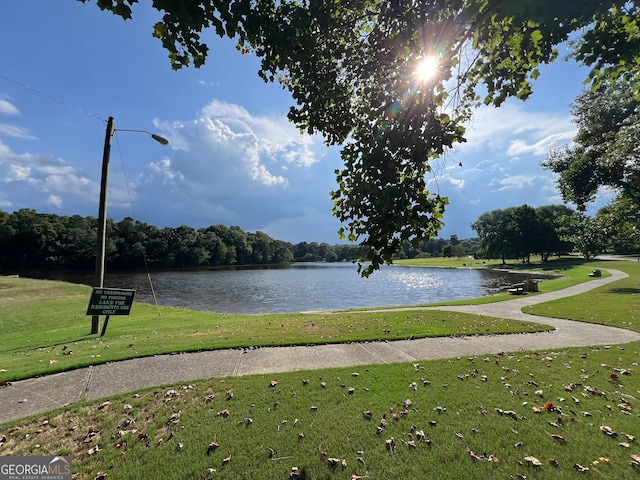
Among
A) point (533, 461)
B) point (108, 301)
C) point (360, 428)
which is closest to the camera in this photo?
point (533, 461)

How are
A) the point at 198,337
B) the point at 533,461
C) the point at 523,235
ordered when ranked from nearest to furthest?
the point at 533,461, the point at 198,337, the point at 523,235

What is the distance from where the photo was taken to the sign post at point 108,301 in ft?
32.7

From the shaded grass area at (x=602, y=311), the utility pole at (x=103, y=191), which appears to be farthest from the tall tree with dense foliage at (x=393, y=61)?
the shaded grass area at (x=602, y=311)

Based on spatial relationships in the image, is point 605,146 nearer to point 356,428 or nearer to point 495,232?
point 356,428

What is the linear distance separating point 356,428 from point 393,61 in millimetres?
6034

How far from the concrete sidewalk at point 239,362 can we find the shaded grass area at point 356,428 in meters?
0.58

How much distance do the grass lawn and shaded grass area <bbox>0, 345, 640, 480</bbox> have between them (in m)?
0.02

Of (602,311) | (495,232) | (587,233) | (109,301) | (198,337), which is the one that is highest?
(495,232)

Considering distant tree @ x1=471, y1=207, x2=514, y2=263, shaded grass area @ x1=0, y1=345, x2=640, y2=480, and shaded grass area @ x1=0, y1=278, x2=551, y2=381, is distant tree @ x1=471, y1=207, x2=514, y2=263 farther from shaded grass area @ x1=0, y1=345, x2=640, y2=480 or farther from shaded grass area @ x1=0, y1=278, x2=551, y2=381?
shaded grass area @ x1=0, y1=345, x2=640, y2=480

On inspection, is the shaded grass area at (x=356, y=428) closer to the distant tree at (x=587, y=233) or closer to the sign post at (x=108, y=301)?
the sign post at (x=108, y=301)

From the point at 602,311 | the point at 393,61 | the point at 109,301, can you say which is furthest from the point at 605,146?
the point at 109,301

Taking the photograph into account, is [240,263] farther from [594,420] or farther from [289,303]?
[594,420]

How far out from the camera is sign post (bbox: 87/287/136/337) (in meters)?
9.96

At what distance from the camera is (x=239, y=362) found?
668 centimetres
